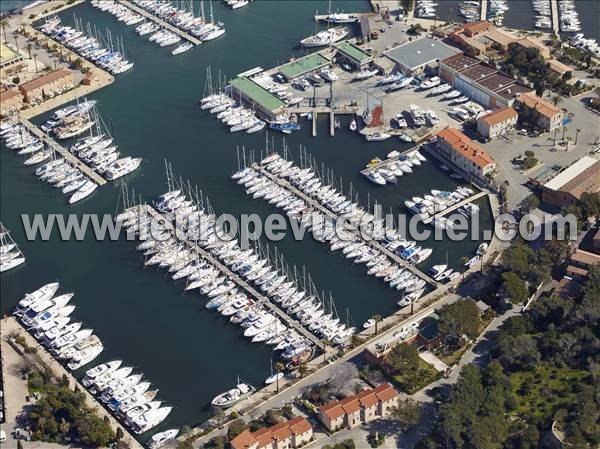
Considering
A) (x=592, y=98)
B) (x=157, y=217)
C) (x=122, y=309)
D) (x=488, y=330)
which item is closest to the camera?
(x=488, y=330)

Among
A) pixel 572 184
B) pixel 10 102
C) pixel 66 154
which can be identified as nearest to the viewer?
pixel 572 184

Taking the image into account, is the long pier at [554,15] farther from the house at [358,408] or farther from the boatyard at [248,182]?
the house at [358,408]

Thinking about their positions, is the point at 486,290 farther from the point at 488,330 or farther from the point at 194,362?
the point at 194,362

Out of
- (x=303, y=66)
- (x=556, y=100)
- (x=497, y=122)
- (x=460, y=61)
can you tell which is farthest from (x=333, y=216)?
(x=460, y=61)

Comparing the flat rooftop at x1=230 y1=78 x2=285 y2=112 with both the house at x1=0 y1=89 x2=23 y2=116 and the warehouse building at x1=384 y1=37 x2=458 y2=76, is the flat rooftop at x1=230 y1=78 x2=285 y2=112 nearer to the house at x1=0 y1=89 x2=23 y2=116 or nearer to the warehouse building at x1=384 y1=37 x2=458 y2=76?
the warehouse building at x1=384 y1=37 x2=458 y2=76

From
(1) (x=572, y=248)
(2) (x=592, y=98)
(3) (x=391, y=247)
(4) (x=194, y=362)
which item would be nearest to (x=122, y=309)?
(4) (x=194, y=362)

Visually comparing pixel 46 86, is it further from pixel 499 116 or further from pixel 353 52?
pixel 499 116
